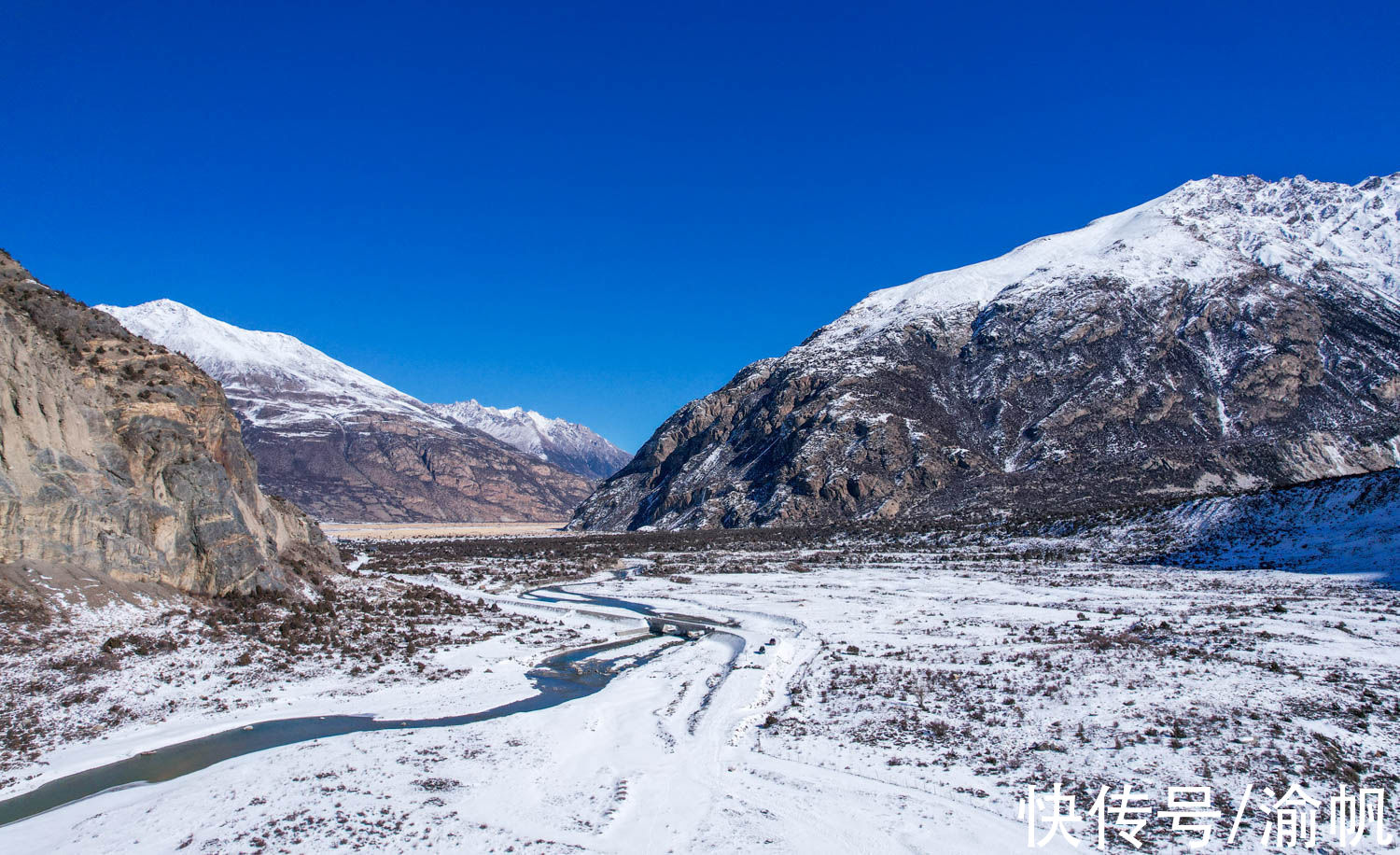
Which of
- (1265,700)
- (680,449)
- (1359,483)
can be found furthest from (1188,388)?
(1265,700)

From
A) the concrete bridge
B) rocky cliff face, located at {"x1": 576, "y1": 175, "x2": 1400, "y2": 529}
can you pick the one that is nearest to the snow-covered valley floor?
the concrete bridge

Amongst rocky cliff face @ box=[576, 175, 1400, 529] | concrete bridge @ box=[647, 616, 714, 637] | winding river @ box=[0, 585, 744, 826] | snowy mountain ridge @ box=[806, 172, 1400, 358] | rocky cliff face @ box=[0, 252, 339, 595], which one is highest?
snowy mountain ridge @ box=[806, 172, 1400, 358]

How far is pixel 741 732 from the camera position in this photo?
16.2m

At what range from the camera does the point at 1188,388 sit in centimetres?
9512

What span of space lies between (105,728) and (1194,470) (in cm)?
9251

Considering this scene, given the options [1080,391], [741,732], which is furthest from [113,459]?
[1080,391]

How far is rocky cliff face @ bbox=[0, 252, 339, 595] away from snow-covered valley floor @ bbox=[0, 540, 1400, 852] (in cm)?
234

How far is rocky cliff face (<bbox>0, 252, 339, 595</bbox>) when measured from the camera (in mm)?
20081

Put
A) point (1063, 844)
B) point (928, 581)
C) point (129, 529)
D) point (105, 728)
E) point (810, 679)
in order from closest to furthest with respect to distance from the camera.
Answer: point (1063, 844) < point (105, 728) < point (810, 679) < point (129, 529) < point (928, 581)

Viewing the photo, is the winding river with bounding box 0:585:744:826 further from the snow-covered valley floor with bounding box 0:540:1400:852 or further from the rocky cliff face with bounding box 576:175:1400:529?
the rocky cliff face with bounding box 576:175:1400:529

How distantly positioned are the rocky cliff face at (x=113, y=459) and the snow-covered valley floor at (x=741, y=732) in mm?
2335

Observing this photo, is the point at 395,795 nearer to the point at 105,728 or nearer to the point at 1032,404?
the point at 105,728

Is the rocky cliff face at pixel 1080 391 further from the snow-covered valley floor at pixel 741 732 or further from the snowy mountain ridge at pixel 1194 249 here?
the snow-covered valley floor at pixel 741 732

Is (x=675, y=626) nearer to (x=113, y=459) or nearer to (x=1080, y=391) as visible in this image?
(x=113, y=459)
